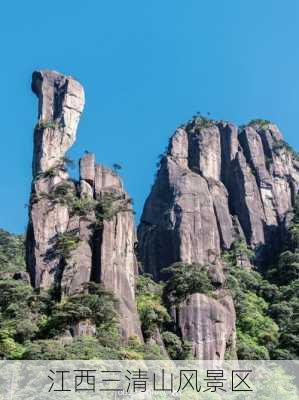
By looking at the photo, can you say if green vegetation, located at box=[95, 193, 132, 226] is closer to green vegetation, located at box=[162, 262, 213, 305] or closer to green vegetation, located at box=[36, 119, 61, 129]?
green vegetation, located at box=[162, 262, 213, 305]

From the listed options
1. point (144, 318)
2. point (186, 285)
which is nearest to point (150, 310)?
point (144, 318)

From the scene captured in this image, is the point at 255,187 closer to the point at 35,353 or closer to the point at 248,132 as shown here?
the point at 248,132

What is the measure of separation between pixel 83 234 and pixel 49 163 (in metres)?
14.7

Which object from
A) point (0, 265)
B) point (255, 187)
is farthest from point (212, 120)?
point (0, 265)

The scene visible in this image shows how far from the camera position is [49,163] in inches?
2446

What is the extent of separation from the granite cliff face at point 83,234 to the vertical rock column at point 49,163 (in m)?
0.06

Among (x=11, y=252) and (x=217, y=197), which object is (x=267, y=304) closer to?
(x=217, y=197)

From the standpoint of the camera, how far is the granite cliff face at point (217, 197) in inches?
2362

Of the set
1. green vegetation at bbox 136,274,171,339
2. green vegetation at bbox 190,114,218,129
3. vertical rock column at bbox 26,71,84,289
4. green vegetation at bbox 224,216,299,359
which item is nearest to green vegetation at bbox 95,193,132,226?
vertical rock column at bbox 26,71,84,289

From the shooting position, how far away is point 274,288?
58.1m

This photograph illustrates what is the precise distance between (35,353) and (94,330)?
18.8ft

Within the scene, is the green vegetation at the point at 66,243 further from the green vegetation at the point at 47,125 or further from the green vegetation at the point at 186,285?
the green vegetation at the point at 47,125

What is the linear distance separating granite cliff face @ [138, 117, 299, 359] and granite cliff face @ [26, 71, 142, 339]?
4.46 meters

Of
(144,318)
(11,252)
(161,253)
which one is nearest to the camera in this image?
(144,318)
